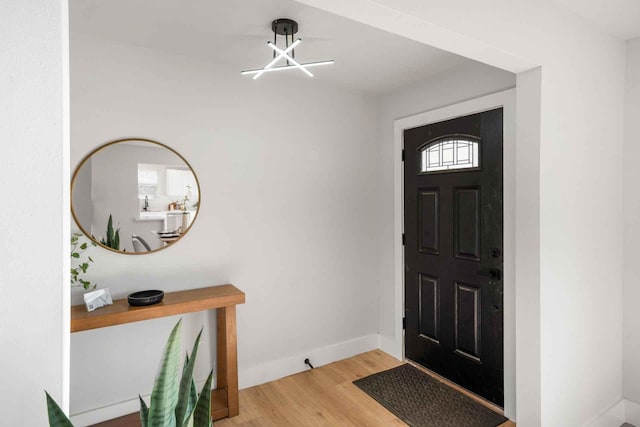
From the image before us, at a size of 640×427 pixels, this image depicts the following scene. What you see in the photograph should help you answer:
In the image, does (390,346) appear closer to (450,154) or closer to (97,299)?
(450,154)

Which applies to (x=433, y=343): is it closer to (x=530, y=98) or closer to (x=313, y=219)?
(x=313, y=219)

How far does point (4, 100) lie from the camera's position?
713mm

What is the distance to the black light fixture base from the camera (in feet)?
6.53

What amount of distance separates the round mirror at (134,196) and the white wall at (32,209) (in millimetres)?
1702

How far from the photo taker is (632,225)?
236 cm

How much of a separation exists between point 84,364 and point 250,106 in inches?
82.2

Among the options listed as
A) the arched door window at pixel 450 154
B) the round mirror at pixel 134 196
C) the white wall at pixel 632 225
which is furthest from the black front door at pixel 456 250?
the round mirror at pixel 134 196

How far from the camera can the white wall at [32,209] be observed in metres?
0.72

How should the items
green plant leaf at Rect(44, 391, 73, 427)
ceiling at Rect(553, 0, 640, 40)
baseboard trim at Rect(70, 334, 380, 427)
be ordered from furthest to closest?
baseboard trim at Rect(70, 334, 380, 427), ceiling at Rect(553, 0, 640, 40), green plant leaf at Rect(44, 391, 73, 427)

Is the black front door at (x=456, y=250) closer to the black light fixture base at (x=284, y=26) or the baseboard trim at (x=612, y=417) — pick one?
the baseboard trim at (x=612, y=417)

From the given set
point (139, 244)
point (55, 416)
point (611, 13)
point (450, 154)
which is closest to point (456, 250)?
point (450, 154)

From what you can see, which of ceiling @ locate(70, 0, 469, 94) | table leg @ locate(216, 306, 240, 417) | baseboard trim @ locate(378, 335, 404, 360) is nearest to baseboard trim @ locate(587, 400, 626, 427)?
baseboard trim @ locate(378, 335, 404, 360)

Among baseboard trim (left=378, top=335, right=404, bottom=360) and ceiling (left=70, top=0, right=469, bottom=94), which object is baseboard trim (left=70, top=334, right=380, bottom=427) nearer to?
baseboard trim (left=378, top=335, right=404, bottom=360)

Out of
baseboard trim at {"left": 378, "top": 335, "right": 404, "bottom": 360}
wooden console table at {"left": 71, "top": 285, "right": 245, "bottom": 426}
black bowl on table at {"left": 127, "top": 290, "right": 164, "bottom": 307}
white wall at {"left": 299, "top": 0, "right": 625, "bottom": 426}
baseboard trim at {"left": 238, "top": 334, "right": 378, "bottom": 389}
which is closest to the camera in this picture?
white wall at {"left": 299, "top": 0, "right": 625, "bottom": 426}
